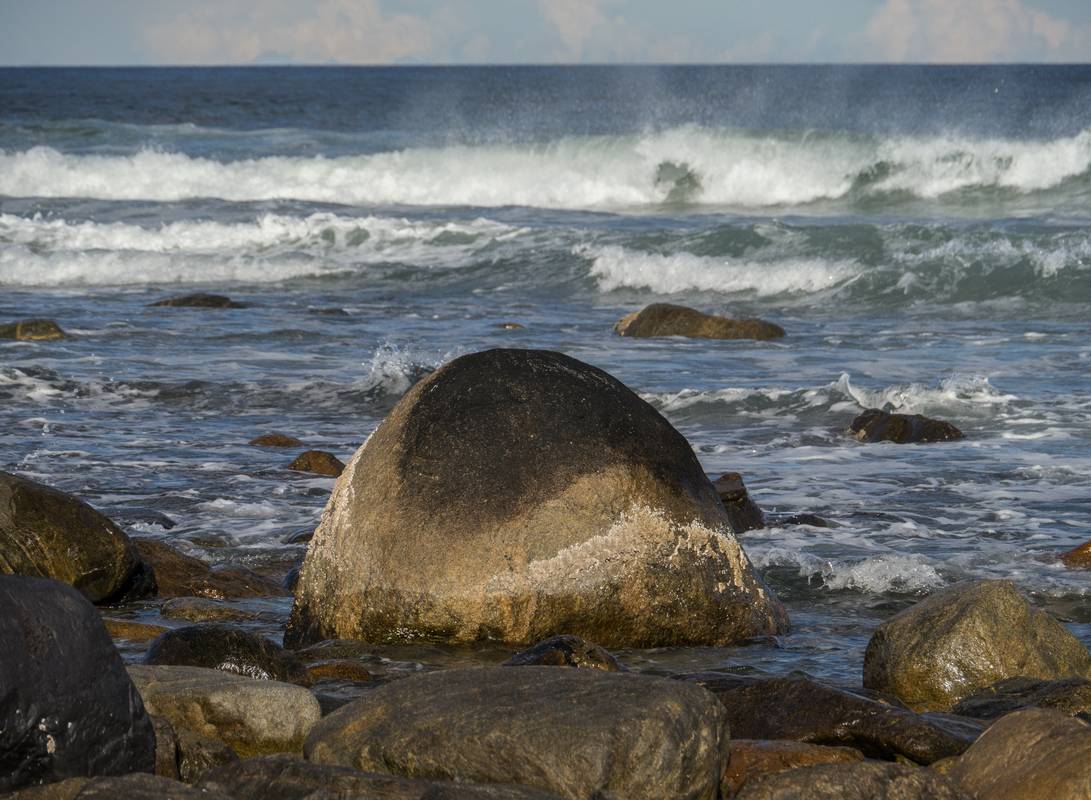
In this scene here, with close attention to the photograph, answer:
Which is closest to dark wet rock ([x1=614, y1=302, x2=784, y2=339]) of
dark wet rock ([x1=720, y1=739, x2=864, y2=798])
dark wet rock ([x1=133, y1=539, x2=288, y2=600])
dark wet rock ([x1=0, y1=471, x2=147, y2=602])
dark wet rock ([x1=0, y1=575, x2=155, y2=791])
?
dark wet rock ([x1=133, y1=539, x2=288, y2=600])

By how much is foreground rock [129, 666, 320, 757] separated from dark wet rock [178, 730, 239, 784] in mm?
89

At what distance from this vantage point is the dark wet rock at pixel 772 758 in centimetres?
407

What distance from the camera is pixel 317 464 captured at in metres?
9.15

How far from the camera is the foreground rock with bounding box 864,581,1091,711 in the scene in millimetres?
5195

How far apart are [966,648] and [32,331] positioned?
36.4 ft

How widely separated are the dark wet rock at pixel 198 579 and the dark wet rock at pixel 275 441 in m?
2.81

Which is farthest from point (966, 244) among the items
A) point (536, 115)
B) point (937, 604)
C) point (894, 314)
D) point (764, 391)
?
point (536, 115)

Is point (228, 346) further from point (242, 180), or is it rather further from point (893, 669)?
point (242, 180)

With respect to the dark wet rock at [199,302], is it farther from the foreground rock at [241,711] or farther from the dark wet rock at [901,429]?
the foreground rock at [241,711]

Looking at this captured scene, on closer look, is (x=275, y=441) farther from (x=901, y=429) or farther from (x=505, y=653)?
(x=505, y=653)

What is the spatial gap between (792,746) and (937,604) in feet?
4.79

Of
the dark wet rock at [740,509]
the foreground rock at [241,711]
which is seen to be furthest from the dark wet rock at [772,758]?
the dark wet rock at [740,509]

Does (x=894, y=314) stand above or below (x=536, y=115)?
below

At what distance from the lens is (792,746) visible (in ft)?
13.8
